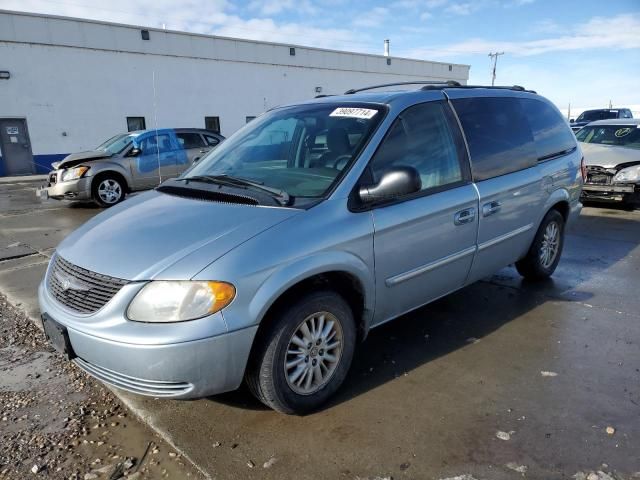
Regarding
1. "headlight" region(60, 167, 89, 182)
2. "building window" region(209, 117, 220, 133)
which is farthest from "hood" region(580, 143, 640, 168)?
"building window" region(209, 117, 220, 133)

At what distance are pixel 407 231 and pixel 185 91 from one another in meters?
22.1

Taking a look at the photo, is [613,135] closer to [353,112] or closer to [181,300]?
[353,112]

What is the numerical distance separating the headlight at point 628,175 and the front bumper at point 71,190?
9.92 metres

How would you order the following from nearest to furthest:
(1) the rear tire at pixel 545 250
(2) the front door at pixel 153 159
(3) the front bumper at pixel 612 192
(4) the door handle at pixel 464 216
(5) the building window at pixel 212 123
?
(4) the door handle at pixel 464 216 → (1) the rear tire at pixel 545 250 → (3) the front bumper at pixel 612 192 → (2) the front door at pixel 153 159 → (5) the building window at pixel 212 123

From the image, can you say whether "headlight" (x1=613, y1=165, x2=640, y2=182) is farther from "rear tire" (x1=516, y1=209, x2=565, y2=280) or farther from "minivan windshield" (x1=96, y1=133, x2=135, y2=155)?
"minivan windshield" (x1=96, y1=133, x2=135, y2=155)

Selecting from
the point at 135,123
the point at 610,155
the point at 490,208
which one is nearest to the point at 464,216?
the point at 490,208

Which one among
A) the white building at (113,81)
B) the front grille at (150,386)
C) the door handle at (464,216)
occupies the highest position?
the white building at (113,81)

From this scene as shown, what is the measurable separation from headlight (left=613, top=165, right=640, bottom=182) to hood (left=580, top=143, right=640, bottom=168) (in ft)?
0.50

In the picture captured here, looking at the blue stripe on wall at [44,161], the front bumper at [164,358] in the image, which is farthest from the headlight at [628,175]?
the blue stripe on wall at [44,161]

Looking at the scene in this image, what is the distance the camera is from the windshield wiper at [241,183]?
9.27 ft

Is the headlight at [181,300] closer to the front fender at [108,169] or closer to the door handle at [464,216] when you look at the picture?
the door handle at [464,216]

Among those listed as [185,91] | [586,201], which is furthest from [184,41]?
[586,201]

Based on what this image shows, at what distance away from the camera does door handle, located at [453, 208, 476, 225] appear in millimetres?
3377

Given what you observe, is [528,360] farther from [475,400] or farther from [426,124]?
[426,124]
